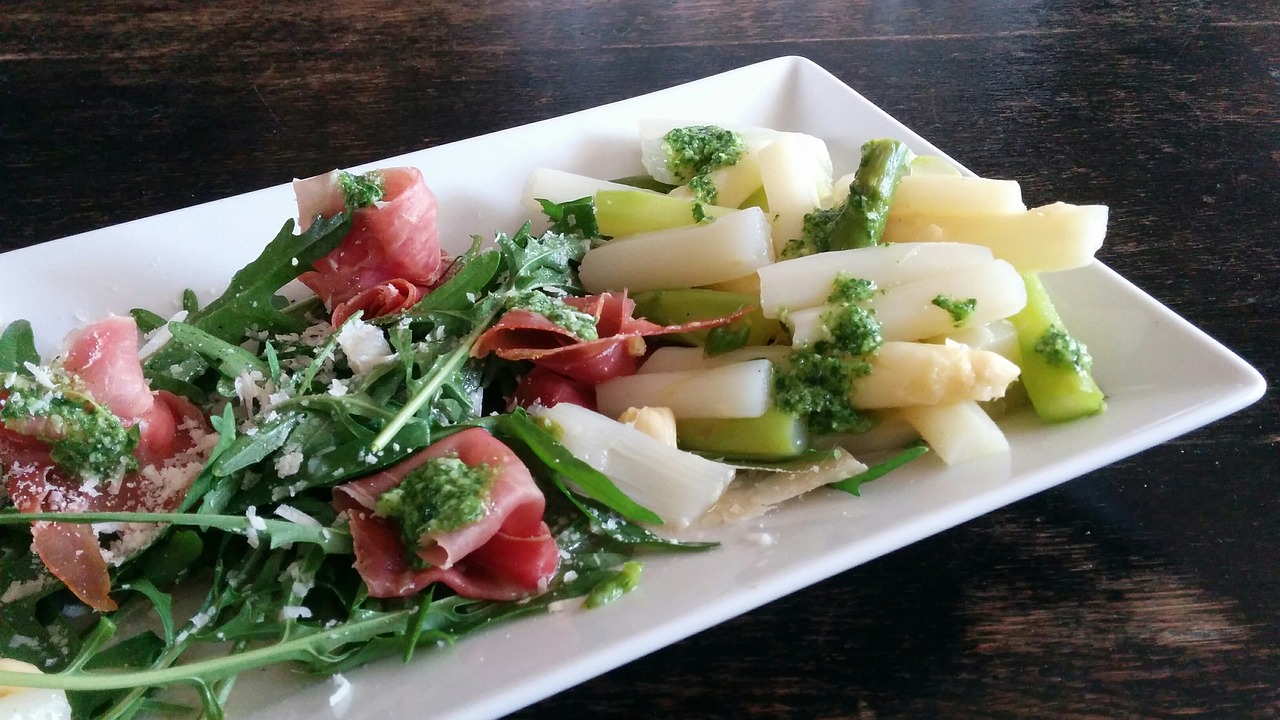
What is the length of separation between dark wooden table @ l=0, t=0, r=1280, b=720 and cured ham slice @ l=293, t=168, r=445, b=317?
0.71 metres

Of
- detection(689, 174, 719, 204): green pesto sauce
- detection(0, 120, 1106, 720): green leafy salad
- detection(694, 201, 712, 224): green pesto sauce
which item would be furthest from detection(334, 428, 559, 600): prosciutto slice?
detection(689, 174, 719, 204): green pesto sauce

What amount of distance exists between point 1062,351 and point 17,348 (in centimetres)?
200

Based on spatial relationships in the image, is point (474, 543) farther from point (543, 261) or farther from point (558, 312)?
point (543, 261)

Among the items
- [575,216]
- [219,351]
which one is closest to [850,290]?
[575,216]

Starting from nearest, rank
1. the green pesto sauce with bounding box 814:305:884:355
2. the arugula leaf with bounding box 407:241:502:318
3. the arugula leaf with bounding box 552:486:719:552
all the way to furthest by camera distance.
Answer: the arugula leaf with bounding box 552:486:719:552 < the green pesto sauce with bounding box 814:305:884:355 < the arugula leaf with bounding box 407:241:502:318

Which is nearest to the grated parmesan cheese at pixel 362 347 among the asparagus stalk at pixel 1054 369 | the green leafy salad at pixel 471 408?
the green leafy salad at pixel 471 408

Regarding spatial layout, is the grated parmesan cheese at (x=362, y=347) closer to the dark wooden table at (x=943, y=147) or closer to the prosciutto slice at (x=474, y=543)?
the prosciutto slice at (x=474, y=543)

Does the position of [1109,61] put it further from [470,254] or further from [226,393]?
[226,393]

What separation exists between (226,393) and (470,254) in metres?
0.60

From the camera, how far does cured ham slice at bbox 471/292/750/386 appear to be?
156cm

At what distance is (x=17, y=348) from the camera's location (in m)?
1.65

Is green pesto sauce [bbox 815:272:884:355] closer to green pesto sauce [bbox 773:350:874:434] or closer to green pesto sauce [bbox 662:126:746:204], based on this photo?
green pesto sauce [bbox 773:350:874:434]

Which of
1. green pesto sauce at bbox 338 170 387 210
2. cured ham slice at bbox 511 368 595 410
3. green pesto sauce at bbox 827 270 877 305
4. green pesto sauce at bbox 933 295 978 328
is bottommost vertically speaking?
cured ham slice at bbox 511 368 595 410

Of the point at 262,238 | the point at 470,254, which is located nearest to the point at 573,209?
the point at 470,254
